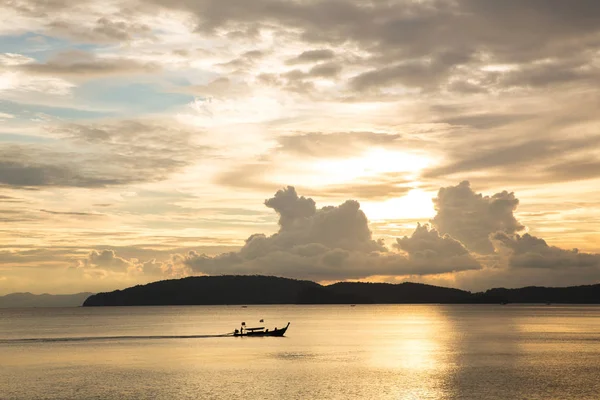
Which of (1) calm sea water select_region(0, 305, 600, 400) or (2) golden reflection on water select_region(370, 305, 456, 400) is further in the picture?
(2) golden reflection on water select_region(370, 305, 456, 400)

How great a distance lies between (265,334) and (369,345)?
4142 cm

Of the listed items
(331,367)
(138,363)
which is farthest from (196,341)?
(331,367)

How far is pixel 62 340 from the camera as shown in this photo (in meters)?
166

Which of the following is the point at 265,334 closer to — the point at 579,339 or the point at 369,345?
the point at 369,345

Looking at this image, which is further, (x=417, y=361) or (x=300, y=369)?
(x=417, y=361)

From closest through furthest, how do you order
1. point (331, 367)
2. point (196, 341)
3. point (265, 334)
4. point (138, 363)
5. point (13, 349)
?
point (331, 367), point (138, 363), point (13, 349), point (196, 341), point (265, 334)

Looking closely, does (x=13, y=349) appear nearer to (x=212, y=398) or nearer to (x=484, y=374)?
(x=212, y=398)

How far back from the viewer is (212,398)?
2926 inches

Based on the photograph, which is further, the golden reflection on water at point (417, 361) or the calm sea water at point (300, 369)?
the golden reflection on water at point (417, 361)

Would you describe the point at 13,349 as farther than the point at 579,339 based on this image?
No

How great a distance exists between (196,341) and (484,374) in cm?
8298

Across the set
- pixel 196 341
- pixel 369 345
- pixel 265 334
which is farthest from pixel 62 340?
pixel 369 345

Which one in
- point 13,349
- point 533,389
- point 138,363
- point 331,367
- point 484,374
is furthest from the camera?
point 13,349

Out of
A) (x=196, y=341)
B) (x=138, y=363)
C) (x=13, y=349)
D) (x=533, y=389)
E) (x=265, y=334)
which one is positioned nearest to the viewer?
(x=533, y=389)
